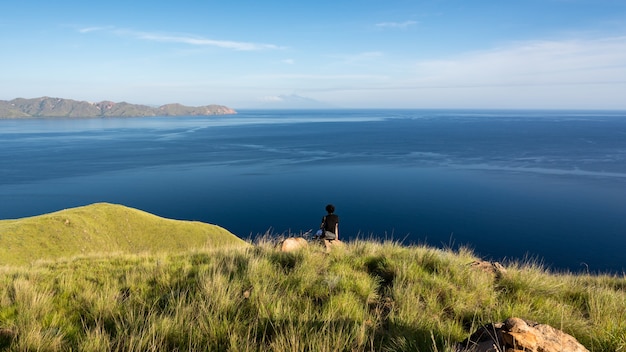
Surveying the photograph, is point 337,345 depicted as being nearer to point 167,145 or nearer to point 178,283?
point 178,283

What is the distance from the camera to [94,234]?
47469mm

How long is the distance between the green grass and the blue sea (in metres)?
30.2

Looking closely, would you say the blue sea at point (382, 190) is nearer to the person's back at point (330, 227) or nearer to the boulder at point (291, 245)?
the person's back at point (330, 227)

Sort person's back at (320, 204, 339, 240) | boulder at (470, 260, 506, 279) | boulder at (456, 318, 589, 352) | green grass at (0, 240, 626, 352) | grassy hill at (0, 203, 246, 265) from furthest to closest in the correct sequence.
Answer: grassy hill at (0, 203, 246, 265)
person's back at (320, 204, 339, 240)
boulder at (470, 260, 506, 279)
green grass at (0, 240, 626, 352)
boulder at (456, 318, 589, 352)

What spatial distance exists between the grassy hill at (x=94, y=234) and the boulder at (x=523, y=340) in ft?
113

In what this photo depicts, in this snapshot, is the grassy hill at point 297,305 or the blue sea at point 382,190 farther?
the blue sea at point 382,190

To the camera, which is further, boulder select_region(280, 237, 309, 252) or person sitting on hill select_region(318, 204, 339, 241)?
person sitting on hill select_region(318, 204, 339, 241)

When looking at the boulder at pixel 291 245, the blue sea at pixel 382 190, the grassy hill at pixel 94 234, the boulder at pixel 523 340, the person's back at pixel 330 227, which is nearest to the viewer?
the boulder at pixel 523 340

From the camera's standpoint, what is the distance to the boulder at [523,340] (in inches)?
130

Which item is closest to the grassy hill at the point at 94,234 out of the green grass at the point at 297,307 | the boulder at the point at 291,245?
the boulder at the point at 291,245

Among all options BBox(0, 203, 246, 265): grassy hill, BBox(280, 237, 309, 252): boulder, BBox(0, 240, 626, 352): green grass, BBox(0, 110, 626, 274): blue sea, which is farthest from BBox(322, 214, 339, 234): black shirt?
BBox(0, 203, 246, 265): grassy hill

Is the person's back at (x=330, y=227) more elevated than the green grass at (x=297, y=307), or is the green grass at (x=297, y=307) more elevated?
the green grass at (x=297, y=307)

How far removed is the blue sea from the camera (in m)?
63.4

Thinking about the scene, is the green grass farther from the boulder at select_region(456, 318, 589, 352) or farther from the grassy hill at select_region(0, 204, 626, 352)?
the boulder at select_region(456, 318, 589, 352)
